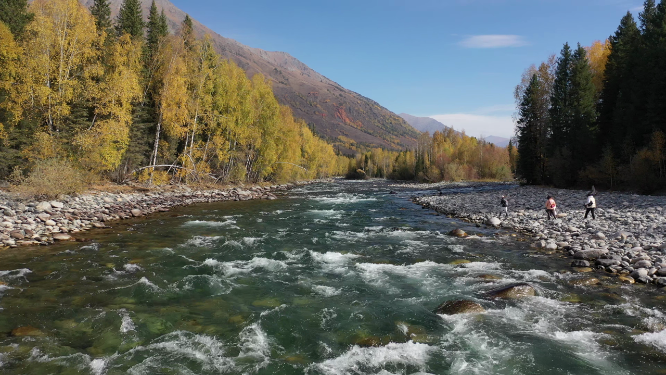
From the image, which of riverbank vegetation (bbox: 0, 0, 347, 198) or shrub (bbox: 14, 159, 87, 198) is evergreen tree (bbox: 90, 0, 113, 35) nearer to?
riverbank vegetation (bbox: 0, 0, 347, 198)

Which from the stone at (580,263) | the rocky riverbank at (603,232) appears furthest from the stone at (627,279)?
the stone at (580,263)

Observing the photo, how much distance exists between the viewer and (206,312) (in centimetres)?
820

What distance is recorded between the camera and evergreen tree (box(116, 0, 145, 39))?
3553 cm

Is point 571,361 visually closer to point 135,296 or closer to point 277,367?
point 277,367

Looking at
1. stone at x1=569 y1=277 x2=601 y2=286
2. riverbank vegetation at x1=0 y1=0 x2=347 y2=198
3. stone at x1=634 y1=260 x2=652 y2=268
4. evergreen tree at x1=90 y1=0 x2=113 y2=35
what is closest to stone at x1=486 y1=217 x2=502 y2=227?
stone at x1=634 y1=260 x2=652 y2=268

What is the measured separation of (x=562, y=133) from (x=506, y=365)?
1800 inches

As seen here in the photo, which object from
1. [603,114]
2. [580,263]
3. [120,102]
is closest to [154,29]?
[120,102]

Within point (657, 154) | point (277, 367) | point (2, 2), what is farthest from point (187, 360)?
point (2, 2)

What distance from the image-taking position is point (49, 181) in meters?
19.3

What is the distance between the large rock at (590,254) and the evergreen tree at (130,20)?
41513 mm

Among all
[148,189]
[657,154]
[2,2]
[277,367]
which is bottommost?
[277,367]

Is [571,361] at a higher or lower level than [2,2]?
lower

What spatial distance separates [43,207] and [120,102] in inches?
500

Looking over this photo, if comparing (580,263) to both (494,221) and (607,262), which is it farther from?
(494,221)
